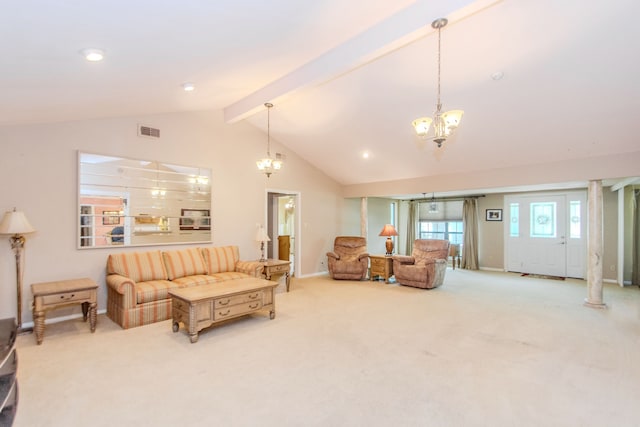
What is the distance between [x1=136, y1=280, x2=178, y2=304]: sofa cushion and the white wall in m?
0.79

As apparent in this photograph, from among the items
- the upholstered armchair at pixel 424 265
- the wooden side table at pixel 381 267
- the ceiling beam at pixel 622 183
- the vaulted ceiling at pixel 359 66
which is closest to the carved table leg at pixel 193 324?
the vaulted ceiling at pixel 359 66

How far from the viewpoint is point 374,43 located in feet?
10.4

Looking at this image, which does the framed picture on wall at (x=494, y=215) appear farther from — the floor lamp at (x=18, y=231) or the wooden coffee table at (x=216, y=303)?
the floor lamp at (x=18, y=231)

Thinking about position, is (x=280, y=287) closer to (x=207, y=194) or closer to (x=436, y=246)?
(x=207, y=194)

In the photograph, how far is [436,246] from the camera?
6.65 meters

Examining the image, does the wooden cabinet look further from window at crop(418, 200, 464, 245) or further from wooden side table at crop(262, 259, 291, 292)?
window at crop(418, 200, 464, 245)

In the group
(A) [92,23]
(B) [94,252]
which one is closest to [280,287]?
(B) [94,252]

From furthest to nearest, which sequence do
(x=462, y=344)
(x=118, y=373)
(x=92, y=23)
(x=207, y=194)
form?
1. (x=207, y=194)
2. (x=462, y=344)
3. (x=118, y=373)
4. (x=92, y=23)

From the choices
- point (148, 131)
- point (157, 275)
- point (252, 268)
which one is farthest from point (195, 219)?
point (148, 131)

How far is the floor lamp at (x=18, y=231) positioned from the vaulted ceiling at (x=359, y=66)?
1.10 metres

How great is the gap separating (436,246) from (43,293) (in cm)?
628

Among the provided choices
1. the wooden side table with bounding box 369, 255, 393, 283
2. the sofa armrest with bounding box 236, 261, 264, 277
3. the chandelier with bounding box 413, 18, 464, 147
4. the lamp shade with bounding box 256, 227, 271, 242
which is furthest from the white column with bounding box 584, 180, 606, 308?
the lamp shade with bounding box 256, 227, 271, 242

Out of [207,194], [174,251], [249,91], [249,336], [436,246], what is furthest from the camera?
[436,246]

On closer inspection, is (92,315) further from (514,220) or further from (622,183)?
(514,220)
